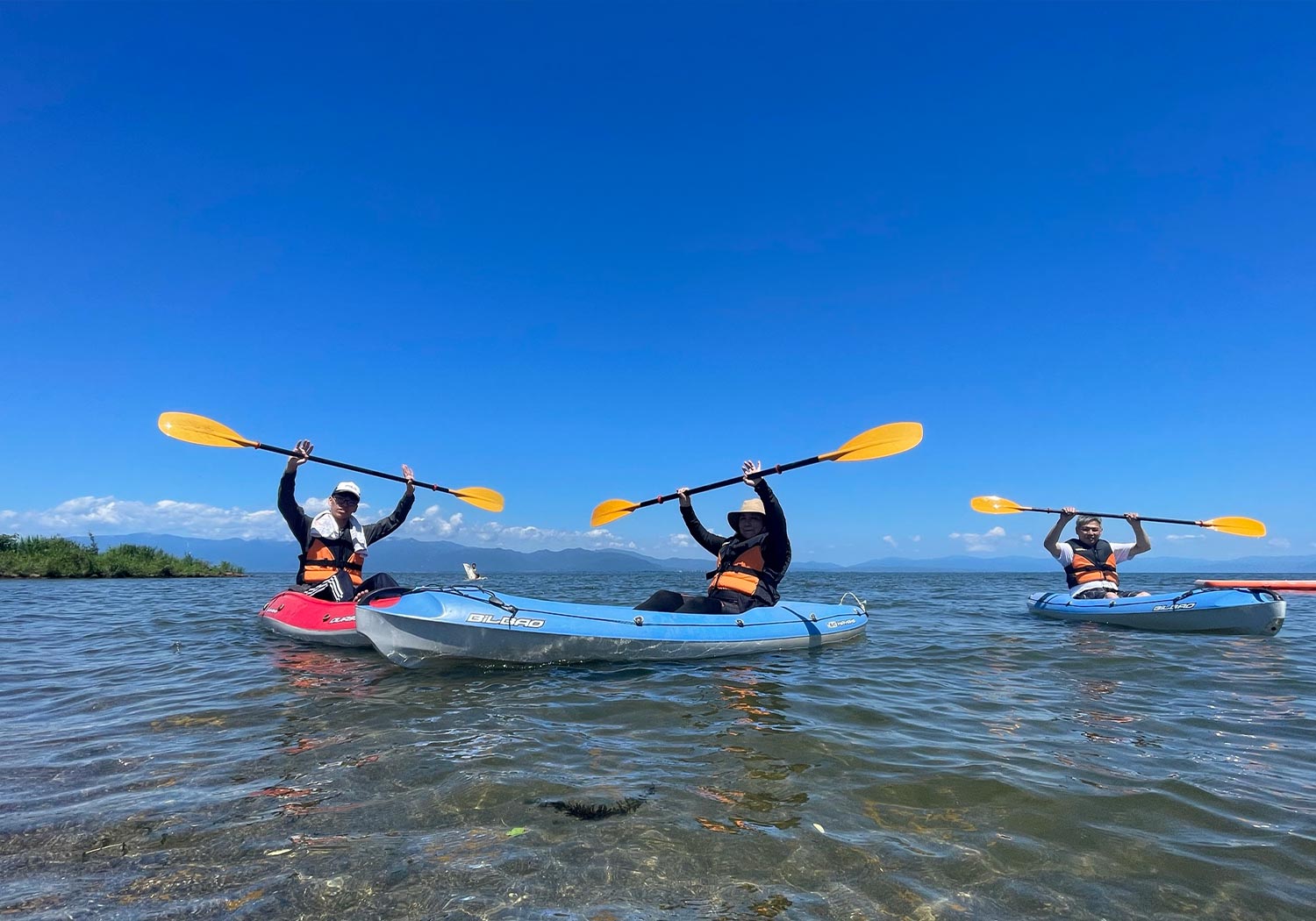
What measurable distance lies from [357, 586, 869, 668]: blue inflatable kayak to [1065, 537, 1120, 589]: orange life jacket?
8.27 m

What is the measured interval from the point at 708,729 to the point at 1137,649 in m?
7.68

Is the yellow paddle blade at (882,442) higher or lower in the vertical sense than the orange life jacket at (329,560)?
higher

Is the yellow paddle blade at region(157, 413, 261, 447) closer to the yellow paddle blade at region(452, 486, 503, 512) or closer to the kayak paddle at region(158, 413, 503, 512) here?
the kayak paddle at region(158, 413, 503, 512)

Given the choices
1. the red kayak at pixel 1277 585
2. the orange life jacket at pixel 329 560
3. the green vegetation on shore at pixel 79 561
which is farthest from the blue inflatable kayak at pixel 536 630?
the green vegetation on shore at pixel 79 561

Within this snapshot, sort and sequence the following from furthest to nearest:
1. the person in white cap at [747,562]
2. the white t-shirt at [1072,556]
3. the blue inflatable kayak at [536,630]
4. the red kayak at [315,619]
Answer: the white t-shirt at [1072,556], the person in white cap at [747,562], the red kayak at [315,619], the blue inflatable kayak at [536,630]

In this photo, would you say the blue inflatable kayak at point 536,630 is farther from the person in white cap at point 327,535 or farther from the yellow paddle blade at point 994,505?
the yellow paddle blade at point 994,505

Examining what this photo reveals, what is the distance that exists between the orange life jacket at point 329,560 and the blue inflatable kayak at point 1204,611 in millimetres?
12915

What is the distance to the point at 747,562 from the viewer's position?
373 inches

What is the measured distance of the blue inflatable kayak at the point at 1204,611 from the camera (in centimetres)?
1055

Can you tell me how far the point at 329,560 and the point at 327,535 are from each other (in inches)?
14.9

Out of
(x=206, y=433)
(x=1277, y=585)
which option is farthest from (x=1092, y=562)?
(x=206, y=433)

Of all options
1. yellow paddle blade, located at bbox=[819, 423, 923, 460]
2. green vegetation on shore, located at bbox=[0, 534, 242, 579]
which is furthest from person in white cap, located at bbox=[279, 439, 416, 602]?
green vegetation on shore, located at bbox=[0, 534, 242, 579]

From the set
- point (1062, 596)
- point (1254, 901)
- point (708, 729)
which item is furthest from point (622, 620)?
point (1062, 596)

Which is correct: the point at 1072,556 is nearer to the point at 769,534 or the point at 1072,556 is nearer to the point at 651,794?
the point at 769,534
